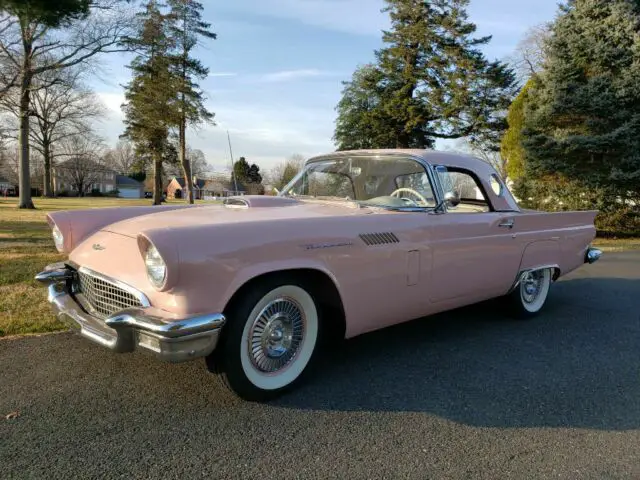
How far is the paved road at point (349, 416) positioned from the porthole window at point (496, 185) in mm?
1432

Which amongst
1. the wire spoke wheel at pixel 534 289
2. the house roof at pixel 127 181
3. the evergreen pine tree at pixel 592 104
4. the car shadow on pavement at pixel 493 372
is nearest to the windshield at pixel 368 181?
the car shadow on pavement at pixel 493 372

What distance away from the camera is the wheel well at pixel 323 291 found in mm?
2658

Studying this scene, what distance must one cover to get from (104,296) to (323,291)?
1.32 metres

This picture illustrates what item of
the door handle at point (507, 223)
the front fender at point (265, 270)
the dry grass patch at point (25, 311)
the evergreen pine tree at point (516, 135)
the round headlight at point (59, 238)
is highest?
the evergreen pine tree at point (516, 135)

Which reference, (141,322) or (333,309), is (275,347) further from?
(141,322)

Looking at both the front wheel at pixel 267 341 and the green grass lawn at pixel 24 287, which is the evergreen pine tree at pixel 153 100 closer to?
the green grass lawn at pixel 24 287

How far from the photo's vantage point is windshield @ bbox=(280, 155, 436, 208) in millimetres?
3854

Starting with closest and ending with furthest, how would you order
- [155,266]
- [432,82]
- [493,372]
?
[155,266] → [493,372] → [432,82]

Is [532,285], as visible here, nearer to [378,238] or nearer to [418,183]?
[418,183]

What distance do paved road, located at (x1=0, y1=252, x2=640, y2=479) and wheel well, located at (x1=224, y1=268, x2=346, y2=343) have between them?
35 centimetres

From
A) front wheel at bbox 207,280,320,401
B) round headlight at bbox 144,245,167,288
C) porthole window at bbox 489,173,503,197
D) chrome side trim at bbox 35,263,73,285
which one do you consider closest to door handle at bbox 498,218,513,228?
porthole window at bbox 489,173,503,197

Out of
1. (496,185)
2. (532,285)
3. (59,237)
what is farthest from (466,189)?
(59,237)

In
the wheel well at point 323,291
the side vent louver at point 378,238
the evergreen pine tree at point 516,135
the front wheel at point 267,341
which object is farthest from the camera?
the evergreen pine tree at point 516,135

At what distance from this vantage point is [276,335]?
2.79 meters
